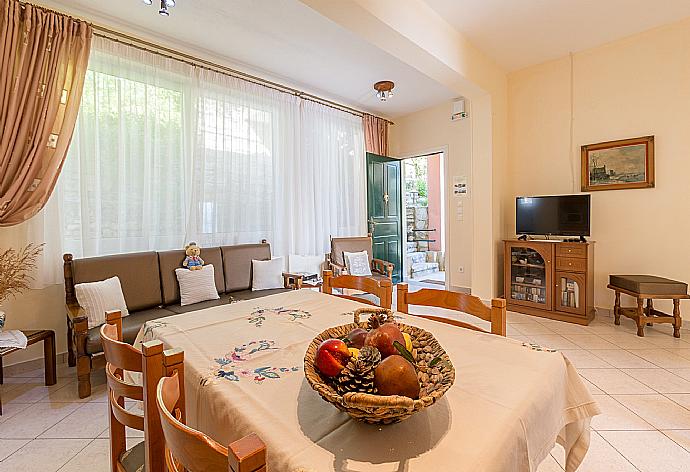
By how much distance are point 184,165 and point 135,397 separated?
9.32 feet

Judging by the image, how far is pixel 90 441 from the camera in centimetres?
187

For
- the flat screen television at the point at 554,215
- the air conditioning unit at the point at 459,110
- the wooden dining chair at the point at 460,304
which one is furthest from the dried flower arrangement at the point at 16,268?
the air conditioning unit at the point at 459,110

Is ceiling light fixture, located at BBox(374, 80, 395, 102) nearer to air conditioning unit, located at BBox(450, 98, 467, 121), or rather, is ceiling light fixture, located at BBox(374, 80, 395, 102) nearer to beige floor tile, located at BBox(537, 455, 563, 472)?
air conditioning unit, located at BBox(450, 98, 467, 121)

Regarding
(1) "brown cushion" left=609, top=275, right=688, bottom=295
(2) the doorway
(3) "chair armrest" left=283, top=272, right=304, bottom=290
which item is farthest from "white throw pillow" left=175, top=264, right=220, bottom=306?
(2) the doorway

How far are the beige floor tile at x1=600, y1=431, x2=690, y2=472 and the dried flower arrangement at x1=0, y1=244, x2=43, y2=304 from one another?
3.90 m

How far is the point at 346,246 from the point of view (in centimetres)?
463

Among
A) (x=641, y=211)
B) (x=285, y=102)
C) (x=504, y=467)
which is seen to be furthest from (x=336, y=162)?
(x=504, y=467)

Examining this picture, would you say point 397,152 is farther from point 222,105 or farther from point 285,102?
point 222,105

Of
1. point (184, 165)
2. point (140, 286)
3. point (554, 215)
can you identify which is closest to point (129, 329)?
point (140, 286)

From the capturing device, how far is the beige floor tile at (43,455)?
1.68m

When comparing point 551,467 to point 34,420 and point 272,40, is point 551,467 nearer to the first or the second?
point 34,420

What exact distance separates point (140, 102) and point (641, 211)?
5112mm

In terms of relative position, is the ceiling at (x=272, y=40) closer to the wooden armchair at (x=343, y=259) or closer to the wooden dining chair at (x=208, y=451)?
the wooden armchair at (x=343, y=259)

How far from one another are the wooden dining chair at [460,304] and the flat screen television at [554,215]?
3.02 meters
